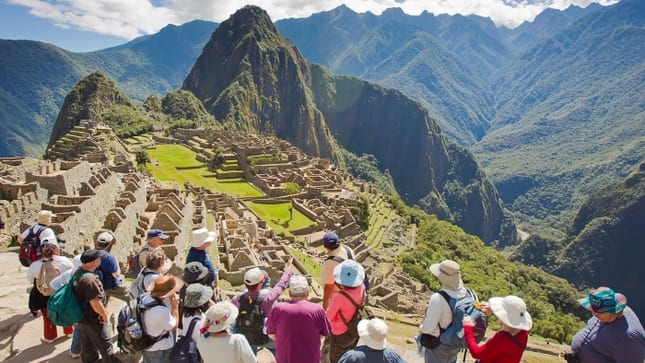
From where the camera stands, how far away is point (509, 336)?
554 centimetres

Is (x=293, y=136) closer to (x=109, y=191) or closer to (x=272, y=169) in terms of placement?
(x=272, y=169)

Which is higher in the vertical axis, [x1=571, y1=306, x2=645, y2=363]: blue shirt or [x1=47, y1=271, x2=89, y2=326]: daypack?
[x1=47, y1=271, x2=89, y2=326]: daypack

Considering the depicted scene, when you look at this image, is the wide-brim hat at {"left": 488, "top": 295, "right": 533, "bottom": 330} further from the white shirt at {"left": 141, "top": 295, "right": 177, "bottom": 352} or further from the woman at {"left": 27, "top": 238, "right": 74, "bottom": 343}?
the woman at {"left": 27, "top": 238, "right": 74, "bottom": 343}

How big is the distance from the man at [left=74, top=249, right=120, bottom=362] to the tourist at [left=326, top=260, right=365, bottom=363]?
3.55 metres

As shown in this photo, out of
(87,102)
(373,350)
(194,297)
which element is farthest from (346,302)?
(87,102)

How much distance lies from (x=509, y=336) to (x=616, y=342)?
4.75 feet

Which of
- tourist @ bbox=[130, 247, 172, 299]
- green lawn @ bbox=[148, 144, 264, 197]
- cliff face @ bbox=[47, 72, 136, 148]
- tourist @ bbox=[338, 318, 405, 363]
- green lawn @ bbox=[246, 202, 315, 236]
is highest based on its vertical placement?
cliff face @ bbox=[47, 72, 136, 148]

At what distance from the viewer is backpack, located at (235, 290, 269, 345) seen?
6.48 m

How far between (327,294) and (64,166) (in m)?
23.0

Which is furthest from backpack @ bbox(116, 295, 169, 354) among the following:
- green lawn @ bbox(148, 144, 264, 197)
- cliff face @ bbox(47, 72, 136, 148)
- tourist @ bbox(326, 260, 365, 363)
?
cliff face @ bbox(47, 72, 136, 148)

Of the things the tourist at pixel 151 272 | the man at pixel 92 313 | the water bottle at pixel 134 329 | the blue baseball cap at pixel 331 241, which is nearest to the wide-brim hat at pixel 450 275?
the blue baseball cap at pixel 331 241

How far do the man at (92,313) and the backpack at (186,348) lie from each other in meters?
1.57

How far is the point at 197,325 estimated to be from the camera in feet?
19.2

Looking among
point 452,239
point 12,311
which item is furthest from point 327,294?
point 452,239
